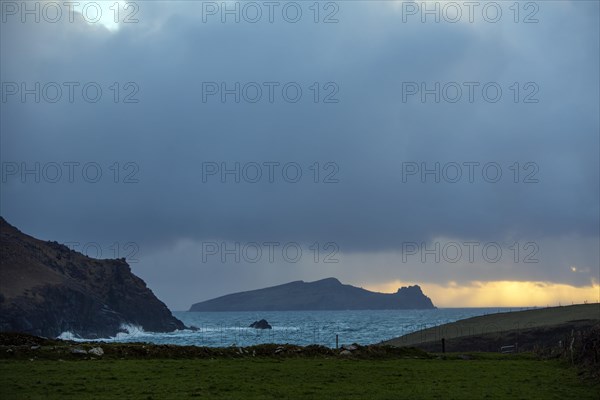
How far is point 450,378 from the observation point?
4775cm

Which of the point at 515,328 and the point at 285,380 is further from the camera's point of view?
the point at 515,328

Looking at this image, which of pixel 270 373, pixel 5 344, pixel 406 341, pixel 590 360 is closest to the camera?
pixel 270 373

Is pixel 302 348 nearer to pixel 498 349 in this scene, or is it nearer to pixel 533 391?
pixel 533 391

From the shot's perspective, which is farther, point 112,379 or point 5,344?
point 5,344

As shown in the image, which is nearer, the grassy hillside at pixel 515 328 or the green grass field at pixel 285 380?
the green grass field at pixel 285 380

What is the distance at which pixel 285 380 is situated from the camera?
4491cm

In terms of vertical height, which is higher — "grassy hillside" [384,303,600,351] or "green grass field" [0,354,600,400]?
"green grass field" [0,354,600,400]

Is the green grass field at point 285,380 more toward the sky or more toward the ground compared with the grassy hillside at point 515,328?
more toward the sky

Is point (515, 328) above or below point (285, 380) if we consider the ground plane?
below

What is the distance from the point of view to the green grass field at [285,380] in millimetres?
38719

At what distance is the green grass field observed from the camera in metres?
38.7

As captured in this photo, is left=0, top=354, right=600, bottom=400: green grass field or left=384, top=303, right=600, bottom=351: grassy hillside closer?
left=0, top=354, right=600, bottom=400: green grass field

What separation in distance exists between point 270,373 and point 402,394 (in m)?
12.5

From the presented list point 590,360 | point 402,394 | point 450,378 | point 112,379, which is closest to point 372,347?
point 450,378
